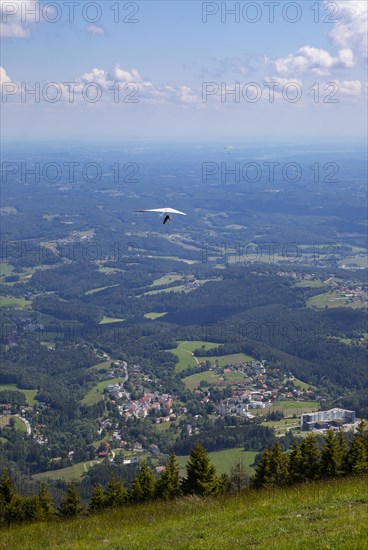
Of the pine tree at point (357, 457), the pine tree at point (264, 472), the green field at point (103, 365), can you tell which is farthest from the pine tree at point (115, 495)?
the green field at point (103, 365)

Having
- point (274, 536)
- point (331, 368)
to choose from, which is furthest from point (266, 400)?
point (274, 536)

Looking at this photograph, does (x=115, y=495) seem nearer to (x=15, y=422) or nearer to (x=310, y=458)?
(x=310, y=458)

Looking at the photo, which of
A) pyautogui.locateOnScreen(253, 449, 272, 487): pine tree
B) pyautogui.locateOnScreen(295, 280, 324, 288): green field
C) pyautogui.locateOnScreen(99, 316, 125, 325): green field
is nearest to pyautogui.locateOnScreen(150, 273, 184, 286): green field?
pyautogui.locateOnScreen(99, 316, 125, 325): green field

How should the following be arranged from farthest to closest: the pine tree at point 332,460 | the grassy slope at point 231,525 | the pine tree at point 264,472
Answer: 1. the pine tree at point 332,460
2. the pine tree at point 264,472
3. the grassy slope at point 231,525

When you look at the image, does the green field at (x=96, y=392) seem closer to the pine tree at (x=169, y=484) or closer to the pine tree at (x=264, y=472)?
the pine tree at (x=169, y=484)

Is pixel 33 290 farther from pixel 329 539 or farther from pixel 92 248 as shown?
pixel 329 539

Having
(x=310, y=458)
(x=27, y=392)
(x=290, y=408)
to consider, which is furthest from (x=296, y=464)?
(x=27, y=392)
